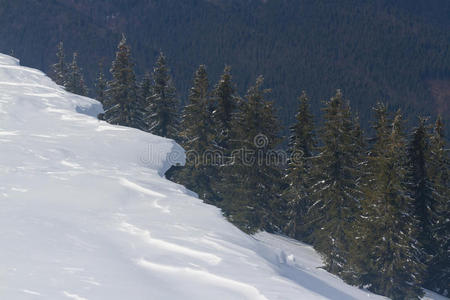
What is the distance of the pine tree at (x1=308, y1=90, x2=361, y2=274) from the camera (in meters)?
27.0

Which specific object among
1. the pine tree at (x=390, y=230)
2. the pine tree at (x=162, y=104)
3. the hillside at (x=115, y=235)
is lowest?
the pine tree at (x=390, y=230)

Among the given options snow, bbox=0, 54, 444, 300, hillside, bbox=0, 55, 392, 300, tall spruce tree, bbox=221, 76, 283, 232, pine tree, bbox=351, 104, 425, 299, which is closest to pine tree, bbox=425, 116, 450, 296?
pine tree, bbox=351, 104, 425, 299

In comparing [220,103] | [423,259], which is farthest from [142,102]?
[423,259]

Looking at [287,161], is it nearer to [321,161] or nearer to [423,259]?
[321,161]

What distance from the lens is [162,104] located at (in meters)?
35.1

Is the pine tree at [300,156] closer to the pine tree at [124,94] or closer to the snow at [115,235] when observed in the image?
the pine tree at [124,94]

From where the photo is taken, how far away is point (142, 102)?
3941 cm

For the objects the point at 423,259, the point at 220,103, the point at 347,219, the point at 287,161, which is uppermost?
the point at 220,103

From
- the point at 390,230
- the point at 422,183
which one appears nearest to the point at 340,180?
the point at 390,230

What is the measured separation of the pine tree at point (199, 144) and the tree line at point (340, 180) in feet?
0.20

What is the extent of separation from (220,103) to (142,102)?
11.2 meters

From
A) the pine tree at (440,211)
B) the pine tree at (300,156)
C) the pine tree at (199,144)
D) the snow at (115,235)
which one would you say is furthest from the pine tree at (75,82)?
the snow at (115,235)

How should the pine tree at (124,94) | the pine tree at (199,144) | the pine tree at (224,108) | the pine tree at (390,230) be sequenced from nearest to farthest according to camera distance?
the pine tree at (390,230), the pine tree at (199,144), the pine tree at (224,108), the pine tree at (124,94)

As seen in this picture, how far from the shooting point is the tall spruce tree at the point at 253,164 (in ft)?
90.4
